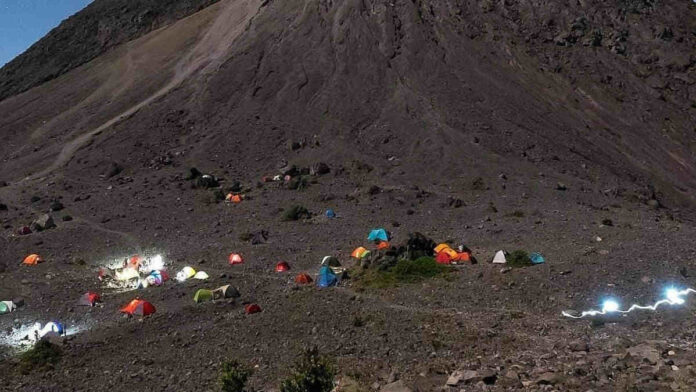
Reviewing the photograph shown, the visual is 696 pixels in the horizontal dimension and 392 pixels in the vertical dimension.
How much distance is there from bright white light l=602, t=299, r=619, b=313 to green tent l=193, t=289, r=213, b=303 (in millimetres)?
12943

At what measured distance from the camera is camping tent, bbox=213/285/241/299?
898 inches

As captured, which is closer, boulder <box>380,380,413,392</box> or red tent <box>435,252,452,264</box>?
boulder <box>380,380,413,392</box>

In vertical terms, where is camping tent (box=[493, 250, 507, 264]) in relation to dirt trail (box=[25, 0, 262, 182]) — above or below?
below

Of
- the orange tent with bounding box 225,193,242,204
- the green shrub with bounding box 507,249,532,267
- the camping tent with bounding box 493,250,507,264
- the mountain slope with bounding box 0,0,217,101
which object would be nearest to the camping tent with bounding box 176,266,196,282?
the camping tent with bounding box 493,250,507,264

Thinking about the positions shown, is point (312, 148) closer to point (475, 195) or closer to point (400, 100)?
point (400, 100)

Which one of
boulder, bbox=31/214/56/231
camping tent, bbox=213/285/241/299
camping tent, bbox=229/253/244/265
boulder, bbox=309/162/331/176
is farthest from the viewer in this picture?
boulder, bbox=309/162/331/176

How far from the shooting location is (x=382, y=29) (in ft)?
A: 196

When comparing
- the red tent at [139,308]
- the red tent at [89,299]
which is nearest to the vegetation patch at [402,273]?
the red tent at [139,308]

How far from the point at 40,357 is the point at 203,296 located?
5906mm

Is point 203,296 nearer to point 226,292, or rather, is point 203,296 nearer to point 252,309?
point 226,292

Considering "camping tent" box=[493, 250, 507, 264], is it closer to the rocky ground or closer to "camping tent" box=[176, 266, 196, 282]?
the rocky ground

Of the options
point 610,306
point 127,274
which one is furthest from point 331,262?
point 610,306

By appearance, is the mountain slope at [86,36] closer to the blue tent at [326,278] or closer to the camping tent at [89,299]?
the camping tent at [89,299]

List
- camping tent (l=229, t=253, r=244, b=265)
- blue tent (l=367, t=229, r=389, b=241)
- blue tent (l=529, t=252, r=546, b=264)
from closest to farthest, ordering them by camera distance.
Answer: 1. blue tent (l=529, t=252, r=546, b=264)
2. camping tent (l=229, t=253, r=244, b=265)
3. blue tent (l=367, t=229, r=389, b=241)
